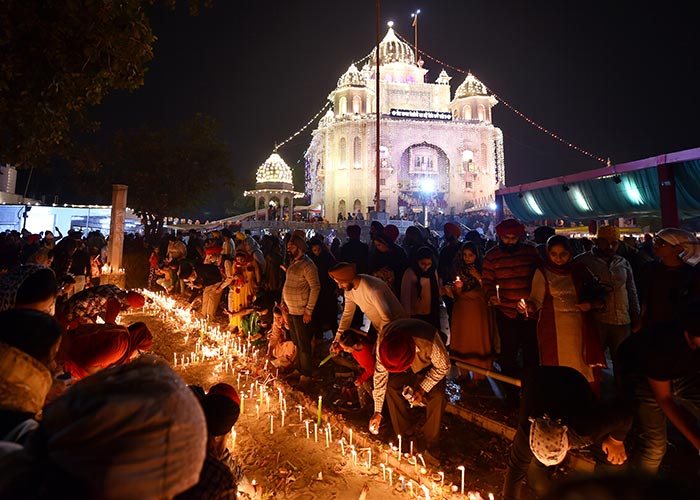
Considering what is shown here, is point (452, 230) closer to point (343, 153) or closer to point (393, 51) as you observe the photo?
point (343, 153)

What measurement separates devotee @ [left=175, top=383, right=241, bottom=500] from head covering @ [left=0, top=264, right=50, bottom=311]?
231cm

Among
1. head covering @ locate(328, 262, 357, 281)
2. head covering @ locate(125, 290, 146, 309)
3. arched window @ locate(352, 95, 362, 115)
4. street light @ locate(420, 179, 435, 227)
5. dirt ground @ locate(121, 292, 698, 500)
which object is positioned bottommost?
dirt ground @ locate(121, 292, 698, 500)

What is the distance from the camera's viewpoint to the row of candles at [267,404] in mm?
3213

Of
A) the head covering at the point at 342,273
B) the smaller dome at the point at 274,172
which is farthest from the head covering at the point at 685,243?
the smaller dome at the point at 274,172

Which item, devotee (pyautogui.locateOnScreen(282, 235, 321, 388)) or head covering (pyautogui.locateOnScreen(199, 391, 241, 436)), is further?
devotee (pyautogui.locateOnScreen(282, 235, 321, 388))

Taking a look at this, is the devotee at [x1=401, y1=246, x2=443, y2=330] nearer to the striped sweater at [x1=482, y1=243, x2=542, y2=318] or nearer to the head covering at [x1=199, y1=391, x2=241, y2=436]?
the striped sweater at [x1=482, y1=243, x2=542, y2=318]

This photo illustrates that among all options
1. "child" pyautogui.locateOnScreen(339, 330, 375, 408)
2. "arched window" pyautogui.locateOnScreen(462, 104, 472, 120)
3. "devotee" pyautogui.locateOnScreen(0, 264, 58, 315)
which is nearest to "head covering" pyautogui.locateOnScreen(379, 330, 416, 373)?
"child" pyautogui.locateOnScreen(339, 330, 375, 408)

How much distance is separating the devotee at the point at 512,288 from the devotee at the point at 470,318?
0.69 feet

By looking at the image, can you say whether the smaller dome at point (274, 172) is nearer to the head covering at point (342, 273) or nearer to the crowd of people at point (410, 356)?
the crowd of people at point (410, 356)

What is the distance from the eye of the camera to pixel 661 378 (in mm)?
2555

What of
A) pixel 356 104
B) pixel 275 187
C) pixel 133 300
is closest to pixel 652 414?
pixel 133 300

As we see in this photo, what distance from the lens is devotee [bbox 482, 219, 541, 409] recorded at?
4.36 meters

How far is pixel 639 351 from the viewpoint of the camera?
2686mm

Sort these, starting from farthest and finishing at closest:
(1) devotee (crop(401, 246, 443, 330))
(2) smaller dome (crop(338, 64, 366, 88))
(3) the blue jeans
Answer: (2) smaller dome (crop(338, 64, 366, 88)) < (1) devotee (crop(401, 246, 443, 330)) < (3) the blue jeans
